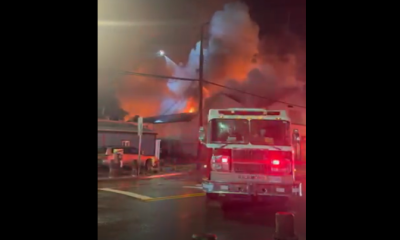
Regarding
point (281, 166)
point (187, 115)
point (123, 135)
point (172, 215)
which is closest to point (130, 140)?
point (123, 135)

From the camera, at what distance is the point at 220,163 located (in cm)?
361

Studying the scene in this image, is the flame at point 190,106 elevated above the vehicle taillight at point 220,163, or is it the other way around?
the flame at point 190,106

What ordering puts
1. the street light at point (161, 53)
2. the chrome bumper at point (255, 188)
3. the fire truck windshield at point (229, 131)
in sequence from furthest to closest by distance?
the fire truck windshield at point (229, 131) < the street light at point (161, 53) < the chrome bumper at point (255, 188)

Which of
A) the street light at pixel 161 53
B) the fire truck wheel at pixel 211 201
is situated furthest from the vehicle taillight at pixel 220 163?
the street light at pixel 161 53

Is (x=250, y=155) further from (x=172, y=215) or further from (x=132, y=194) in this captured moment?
(x=132, y=194)

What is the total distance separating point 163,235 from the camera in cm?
323

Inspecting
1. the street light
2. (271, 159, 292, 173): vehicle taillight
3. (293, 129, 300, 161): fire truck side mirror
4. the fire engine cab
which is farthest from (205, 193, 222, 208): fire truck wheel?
the street light

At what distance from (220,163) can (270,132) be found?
630 mm

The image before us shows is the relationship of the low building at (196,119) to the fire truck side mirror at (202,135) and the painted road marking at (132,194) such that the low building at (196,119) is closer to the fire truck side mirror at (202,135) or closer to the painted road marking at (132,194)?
the fire truck side mirror at (202,135)

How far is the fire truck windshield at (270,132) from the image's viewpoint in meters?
3.56

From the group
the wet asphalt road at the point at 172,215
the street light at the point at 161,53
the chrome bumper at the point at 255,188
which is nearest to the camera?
the wet asphalt road at the point at 172,215

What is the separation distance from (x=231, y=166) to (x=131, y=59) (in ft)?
5.05
